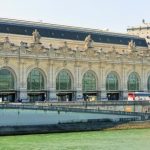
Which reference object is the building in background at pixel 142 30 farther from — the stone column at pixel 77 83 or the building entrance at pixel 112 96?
the stone column at pixel 77 83

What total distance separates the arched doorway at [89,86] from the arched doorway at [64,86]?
187 centimetres

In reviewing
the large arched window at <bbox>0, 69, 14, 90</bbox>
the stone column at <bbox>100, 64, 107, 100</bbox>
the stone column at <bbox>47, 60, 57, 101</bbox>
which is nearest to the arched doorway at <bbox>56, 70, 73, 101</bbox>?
the stone column at <bbox>47, 60, 57, 101</bbox>

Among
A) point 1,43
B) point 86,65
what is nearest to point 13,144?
point 1,43

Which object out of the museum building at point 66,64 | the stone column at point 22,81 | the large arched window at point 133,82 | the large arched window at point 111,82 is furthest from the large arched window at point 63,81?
the large arched window at point 133,82

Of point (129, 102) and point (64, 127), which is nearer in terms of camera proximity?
point (64, 127)

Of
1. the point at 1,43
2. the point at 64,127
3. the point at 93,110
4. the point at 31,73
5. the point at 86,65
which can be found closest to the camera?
the point at 64,127

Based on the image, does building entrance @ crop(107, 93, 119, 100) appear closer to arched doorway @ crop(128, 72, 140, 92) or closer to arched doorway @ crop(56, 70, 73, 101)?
arched doorway @ crop(128, 72, 140, 92)

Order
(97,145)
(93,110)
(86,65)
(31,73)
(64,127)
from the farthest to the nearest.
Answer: (86,65) → (31,73) → (93,110) → (64,127) → (97,145)

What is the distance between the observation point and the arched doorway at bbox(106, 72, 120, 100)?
62094mm

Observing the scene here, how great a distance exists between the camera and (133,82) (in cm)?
6519

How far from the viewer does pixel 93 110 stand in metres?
45.8

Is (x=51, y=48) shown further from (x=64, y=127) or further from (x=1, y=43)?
(x=64, y=127)

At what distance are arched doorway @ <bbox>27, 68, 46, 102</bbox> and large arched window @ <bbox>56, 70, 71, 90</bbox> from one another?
1.98m

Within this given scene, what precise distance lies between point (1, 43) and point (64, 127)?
488 inches
